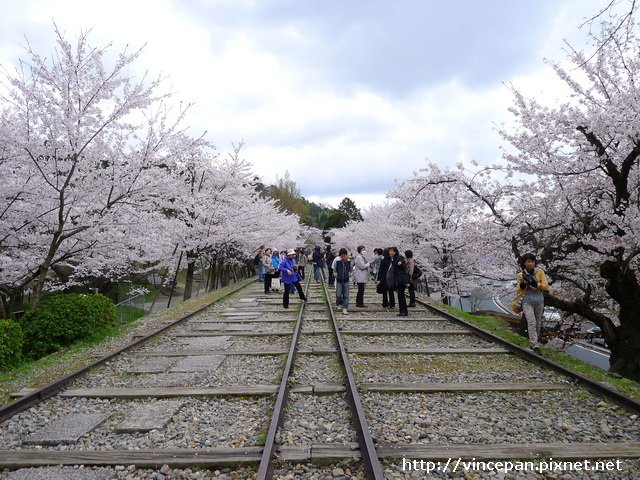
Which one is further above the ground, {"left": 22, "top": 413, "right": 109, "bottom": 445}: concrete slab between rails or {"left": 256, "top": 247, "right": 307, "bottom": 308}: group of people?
{"left": 256, "top": 247, "right": 307, "bottom": 308}: group of people

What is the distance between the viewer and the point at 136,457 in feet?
11.9

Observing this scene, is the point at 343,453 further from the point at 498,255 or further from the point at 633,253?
the point at 498,255

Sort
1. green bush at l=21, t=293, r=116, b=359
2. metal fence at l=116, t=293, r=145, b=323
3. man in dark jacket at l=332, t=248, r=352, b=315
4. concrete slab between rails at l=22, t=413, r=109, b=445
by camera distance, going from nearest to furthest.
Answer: concrete slab between rails at l=22, t=413, r=109, b=445, green bush at l=21, t=293, r=116, b=359, man in dark jacket at l=332, t=248, r=352, b=315, metal fence at l=116, t=293, r=145, b=323

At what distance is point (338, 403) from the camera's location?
194 inches

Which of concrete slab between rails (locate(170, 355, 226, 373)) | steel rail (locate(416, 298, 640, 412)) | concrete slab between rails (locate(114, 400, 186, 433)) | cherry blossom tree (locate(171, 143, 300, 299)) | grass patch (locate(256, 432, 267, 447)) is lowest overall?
concrete slab between rails (locate(114, 400, 186, 433))

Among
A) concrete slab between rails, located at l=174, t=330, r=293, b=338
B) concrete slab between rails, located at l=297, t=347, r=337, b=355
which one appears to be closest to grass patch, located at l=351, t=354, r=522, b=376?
concrete slab between rails, located at l=297, t=347, r=337, b=355

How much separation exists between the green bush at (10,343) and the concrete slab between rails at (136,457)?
4.12 meters

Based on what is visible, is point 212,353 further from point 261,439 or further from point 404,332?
point 404,332

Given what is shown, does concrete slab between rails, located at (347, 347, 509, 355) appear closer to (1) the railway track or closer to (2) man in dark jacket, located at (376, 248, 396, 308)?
(1) the railway track

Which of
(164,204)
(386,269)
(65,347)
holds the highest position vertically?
(164,204)

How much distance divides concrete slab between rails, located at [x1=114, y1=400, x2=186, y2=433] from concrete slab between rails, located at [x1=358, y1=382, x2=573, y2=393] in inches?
84.9

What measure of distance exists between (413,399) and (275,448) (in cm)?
196

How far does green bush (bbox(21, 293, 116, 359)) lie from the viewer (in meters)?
8.41

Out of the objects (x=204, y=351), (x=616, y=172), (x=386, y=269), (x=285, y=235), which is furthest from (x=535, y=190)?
(x=285, y=235)
